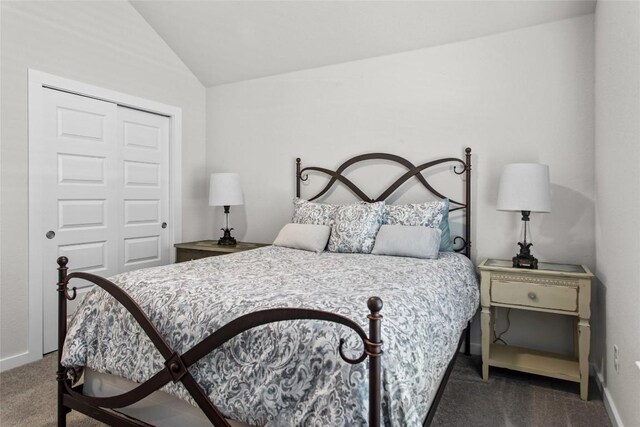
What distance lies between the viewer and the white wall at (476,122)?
2662mm

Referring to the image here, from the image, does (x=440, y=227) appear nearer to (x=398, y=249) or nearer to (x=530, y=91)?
(x=398, y=249)

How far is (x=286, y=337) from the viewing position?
1.24 meters

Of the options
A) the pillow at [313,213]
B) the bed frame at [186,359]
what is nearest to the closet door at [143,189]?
the pillow at [313,213]

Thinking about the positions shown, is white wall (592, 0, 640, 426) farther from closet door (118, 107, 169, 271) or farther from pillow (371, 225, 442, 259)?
closet door (118, 107, 169, 271)

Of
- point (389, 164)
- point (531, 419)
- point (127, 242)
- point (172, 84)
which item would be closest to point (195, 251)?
point (127, 242)

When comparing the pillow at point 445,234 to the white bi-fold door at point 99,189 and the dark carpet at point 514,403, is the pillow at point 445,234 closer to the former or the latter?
the dark carpet at point 514,403

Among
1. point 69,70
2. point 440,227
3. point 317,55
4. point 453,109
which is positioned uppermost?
point 317,55

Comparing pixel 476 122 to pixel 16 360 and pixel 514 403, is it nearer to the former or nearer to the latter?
pixel 514 403

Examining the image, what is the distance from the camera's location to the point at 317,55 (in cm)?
351

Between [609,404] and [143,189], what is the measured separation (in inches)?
151

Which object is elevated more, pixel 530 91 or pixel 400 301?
pixel 530 91

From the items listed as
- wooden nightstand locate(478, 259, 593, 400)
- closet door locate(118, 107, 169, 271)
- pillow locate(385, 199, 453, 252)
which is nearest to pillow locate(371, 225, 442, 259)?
pillow locate(385, 199, 453, 252)

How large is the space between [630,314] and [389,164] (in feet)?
6.53

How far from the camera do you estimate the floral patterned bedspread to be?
1132 millimetres
